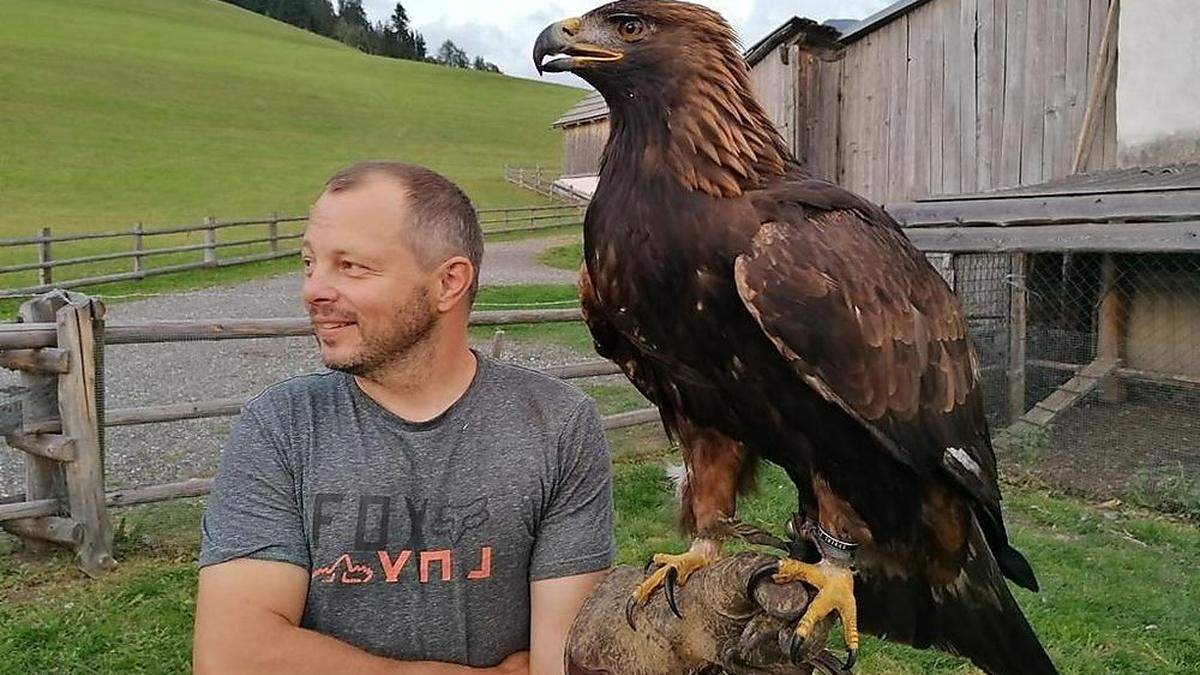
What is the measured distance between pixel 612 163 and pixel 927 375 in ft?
3.12

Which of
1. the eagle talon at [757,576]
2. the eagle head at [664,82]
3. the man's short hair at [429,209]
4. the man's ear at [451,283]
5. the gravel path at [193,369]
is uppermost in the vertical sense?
the eagle head at [664,82]

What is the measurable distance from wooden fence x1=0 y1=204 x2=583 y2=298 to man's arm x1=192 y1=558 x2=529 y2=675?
1090 centimetres

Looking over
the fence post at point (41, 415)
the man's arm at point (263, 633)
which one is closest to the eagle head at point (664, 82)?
the man's arm at point (263, 633)

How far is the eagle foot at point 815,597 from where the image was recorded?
2.13m

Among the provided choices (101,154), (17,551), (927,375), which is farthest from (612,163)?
(101,154)

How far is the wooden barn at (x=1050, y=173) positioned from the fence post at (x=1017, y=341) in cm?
1

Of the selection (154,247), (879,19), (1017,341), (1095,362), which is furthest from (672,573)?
(154,247)

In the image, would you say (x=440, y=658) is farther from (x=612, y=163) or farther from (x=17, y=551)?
(x=17, y=551)

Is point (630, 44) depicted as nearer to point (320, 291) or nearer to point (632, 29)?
point (632, 29)

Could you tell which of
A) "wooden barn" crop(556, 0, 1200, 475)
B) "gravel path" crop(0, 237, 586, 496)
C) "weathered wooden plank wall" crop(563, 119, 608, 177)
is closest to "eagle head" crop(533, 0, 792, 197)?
"wooden barn" crop(556, 0, 1200, 475)

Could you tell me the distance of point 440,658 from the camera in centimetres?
200

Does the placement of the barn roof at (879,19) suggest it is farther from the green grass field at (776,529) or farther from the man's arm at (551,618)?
the man's arm at (551,618)

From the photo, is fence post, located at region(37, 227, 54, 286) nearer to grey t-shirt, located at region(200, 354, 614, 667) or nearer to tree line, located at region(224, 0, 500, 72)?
Answer: grey t-shirt, located at region(200, 354, 614, 667)

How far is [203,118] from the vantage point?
4516 cm
